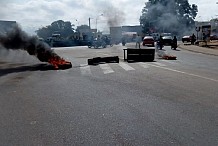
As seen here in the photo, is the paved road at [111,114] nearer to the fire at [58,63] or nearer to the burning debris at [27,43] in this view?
the fire at [58,63]

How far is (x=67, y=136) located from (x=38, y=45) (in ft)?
53.8

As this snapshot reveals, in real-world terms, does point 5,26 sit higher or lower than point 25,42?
higher

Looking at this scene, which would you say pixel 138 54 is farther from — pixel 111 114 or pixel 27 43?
pixel 111 114

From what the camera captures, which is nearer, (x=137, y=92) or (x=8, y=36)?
(x=137, y=92)

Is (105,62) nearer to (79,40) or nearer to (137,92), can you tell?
(137,92)

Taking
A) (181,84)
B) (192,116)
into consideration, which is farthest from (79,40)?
(192,116)

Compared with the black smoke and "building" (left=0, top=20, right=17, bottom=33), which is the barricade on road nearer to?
the black smoke

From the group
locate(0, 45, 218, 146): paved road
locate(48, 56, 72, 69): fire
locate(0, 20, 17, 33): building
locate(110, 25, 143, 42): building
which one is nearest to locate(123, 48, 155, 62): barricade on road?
locate(48, 56, 72, 69): fire

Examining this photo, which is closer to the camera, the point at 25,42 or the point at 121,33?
the point at 25,42

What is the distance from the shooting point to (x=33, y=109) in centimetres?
773

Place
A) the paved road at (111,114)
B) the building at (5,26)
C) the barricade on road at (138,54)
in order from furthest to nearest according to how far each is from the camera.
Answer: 1. the barricade on road at (138,54)
2. the building at (5,26)
3. the paved road at (111,114)

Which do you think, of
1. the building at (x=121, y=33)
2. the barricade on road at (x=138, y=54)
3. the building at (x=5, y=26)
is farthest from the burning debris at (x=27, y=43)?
the building at (x=121, y=33)

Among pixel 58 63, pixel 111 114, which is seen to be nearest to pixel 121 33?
pixel 58 63

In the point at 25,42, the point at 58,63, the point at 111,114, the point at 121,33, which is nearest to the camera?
the point at 111,114
